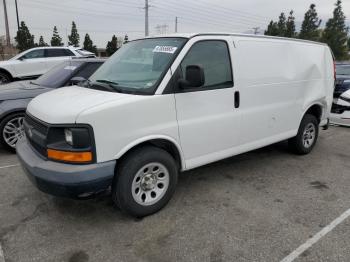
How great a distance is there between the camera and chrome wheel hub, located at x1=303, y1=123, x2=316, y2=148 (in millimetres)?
5295

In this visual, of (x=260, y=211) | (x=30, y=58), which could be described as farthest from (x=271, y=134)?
(x=30, y=58)

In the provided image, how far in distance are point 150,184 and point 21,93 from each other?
3424 mm

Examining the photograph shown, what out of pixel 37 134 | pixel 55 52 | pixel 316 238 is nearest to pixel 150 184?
pixel 37 134

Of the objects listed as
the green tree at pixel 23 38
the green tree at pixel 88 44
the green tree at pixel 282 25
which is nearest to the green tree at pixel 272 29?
the green tree at pixel 282 25

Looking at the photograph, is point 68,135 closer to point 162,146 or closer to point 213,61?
point 162,146

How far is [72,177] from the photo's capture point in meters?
2.75

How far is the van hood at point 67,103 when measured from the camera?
282 centimetres

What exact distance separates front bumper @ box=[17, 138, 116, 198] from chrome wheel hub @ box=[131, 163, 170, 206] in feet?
1.14

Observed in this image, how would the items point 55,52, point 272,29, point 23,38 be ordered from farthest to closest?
point 272,29, point 23,38, point 55,52

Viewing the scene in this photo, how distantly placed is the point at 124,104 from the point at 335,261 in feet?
7.61

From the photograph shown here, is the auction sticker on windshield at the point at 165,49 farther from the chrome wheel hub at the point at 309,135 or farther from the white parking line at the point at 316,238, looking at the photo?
the chrome wheel hub at the point at 309,135

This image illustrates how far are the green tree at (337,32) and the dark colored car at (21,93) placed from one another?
36591mm

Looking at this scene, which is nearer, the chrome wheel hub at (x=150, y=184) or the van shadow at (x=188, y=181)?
the chrome wheel hub at (x=150, y=184)

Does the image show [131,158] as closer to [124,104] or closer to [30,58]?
[124,104]
